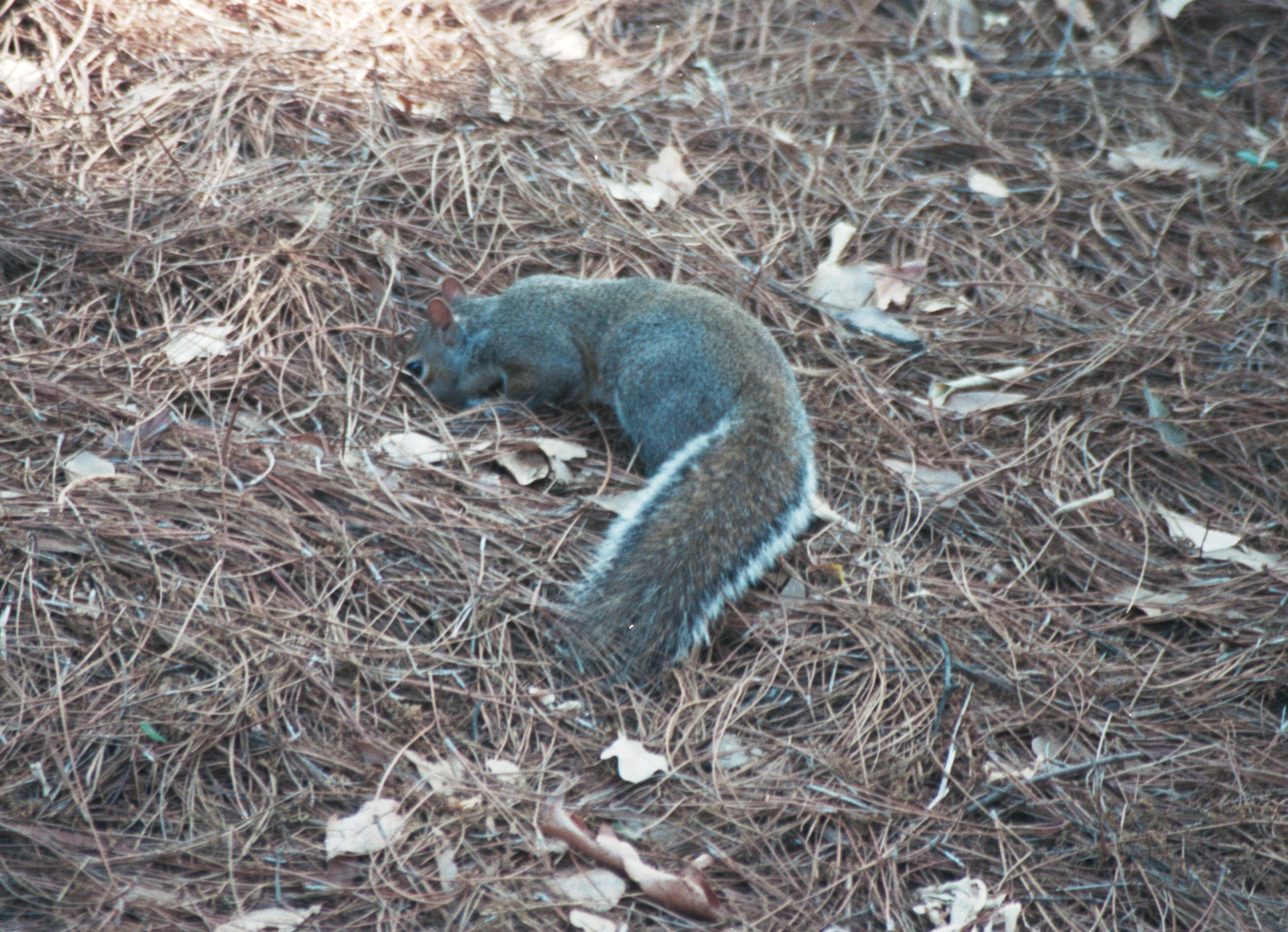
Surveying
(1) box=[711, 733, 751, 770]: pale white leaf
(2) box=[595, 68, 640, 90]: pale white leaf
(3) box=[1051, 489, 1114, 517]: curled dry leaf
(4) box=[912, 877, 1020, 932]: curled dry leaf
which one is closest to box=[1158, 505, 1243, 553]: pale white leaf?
(3) box=[1051, 489, 1114, 517]: curled dry leaf

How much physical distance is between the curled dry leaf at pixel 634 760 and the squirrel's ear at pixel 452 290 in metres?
1.75

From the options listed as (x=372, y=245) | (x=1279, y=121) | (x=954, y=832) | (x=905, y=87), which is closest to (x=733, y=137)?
(x=905, y=87)

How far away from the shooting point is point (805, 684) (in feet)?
8.93

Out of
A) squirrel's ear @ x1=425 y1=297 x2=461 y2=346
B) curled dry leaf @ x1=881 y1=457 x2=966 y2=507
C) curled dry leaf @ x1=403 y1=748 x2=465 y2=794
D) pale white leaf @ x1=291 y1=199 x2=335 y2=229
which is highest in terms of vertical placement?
pale white leaf @ x1=291 y1=199 x2=335 y2=229

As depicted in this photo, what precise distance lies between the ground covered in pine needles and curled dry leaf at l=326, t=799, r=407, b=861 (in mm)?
11

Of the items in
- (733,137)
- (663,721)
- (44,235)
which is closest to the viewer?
(663,721)

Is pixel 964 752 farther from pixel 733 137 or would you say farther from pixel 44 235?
pixel 44 235

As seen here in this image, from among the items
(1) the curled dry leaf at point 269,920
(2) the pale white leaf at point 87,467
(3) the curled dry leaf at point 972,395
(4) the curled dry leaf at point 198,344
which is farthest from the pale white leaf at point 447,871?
(3) the curled dry leaf at point 972,395

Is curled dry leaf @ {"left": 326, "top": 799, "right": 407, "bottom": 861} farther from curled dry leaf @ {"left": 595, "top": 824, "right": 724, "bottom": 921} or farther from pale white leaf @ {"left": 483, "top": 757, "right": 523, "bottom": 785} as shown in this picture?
curled dry leaf @ {"left": 595, "top": 824, "right": 724, "bottom": 921}

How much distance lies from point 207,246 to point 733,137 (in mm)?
2226

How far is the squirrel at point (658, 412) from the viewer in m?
2.65

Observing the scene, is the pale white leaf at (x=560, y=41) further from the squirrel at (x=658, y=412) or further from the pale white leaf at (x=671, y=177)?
the squirrel at (x=658, y=412)

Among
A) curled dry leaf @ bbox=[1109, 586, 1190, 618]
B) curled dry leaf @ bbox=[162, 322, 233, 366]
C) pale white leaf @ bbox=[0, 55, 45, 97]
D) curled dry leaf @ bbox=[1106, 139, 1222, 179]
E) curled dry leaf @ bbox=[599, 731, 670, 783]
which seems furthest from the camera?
curled dry leaf @ bbox=[1106, 139, 1222, 179]

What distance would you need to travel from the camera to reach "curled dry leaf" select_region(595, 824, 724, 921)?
220 centimetres
